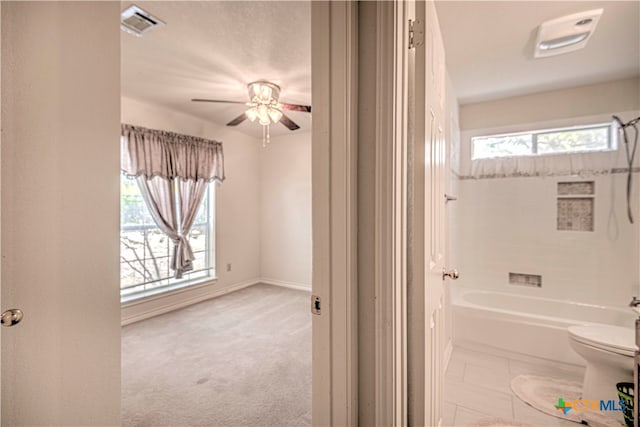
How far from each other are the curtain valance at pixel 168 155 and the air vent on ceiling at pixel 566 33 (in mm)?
3582

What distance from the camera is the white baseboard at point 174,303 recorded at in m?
3.20

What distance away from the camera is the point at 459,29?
199cm

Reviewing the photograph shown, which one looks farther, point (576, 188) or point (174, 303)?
point (174, 303)

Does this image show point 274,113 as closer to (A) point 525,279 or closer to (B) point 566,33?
(B) point 566,33

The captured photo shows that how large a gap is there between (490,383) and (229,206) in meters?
3.70

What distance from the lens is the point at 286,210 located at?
15.5 ft

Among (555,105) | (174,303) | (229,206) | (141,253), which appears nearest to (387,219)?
(555,105)

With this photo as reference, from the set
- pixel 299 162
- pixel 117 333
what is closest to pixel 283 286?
pixel 299 162

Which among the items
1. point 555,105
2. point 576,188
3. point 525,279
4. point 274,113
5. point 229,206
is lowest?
Answer: point 525,279

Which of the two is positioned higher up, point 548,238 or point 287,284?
point 548,238

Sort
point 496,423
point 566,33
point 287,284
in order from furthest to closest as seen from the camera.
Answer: point 287,284 → point 566,33 → point 496,423

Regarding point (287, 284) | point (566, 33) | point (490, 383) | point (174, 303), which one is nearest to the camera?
point (566, 33)

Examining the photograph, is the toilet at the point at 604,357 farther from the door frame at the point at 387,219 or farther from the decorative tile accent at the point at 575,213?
the door frame at the point at 387,219

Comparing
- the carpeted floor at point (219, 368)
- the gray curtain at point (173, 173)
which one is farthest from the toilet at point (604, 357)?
the gray curtain at point (173, 173)
